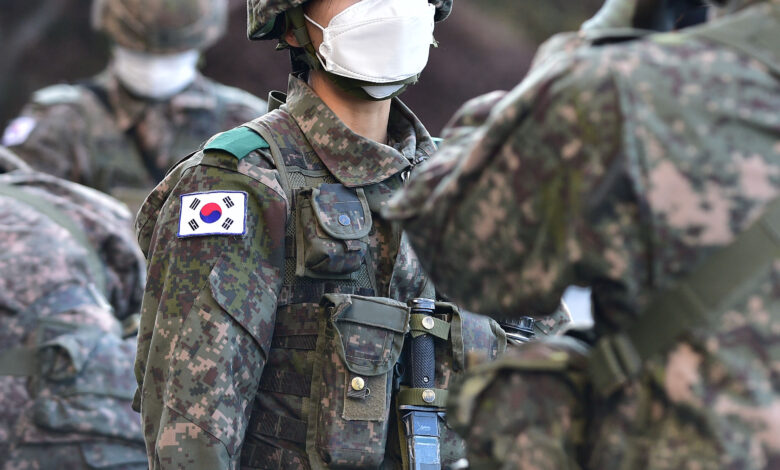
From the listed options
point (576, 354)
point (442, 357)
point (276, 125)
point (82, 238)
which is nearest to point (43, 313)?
point (82, 238)

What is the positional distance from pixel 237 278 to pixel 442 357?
49 cm

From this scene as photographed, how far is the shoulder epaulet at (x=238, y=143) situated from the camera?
2.56 m

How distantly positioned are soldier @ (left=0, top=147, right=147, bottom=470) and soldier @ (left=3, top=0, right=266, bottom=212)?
9.87 feet

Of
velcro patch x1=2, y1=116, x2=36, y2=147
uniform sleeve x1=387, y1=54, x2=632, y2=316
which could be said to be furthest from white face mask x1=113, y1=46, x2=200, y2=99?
uniform sleeve x1=387, y1=54, x2=632, y2=316

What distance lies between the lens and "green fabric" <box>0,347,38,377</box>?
363 cm

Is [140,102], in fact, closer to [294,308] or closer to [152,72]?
[152,72]

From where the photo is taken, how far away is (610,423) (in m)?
1.73

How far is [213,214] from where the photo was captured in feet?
8.23

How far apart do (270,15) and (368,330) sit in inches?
31.0

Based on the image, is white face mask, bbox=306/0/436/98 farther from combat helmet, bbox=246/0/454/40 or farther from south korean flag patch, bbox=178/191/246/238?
south korean flag patch, bbox=178/191/246/238

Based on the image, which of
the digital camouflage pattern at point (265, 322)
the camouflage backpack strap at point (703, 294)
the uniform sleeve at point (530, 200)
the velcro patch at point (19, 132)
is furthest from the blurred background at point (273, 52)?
the camouflage backpack strap at point (703, 294)

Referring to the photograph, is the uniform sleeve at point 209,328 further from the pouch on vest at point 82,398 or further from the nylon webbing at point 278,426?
the pouch on vest at point 82,398

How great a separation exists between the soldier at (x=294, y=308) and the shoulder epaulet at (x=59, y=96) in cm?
455

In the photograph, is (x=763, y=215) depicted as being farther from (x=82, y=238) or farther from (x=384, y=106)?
(x=82, y=238)
